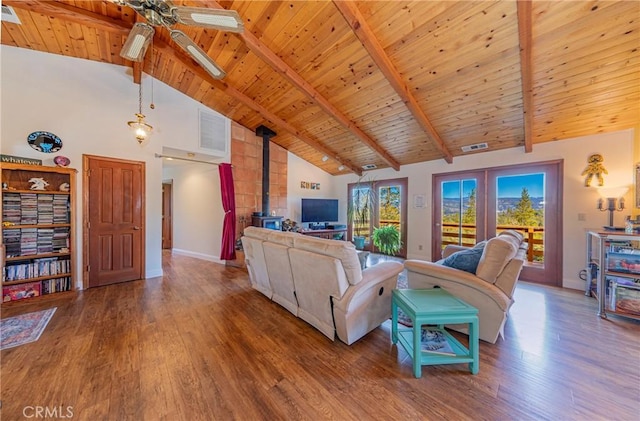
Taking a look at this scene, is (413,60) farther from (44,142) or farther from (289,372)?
(44,142)

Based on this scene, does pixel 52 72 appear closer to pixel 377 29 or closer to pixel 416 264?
pixel 377 29

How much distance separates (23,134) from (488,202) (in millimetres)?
7333

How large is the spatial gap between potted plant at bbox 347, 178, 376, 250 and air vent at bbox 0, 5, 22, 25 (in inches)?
240

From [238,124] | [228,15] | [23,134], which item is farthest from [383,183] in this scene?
[23,134]

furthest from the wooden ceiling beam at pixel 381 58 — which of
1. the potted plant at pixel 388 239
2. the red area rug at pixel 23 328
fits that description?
the red area rug at pixel 23 328

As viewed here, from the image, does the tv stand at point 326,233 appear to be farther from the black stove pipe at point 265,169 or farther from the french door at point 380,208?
the black stove pipe at point 265,169

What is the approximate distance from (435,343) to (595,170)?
3.73m

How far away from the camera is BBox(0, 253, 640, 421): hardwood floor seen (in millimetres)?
1417

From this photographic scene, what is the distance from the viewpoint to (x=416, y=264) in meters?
2.43

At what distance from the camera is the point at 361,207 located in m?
6.34

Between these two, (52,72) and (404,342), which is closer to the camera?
(404,342)

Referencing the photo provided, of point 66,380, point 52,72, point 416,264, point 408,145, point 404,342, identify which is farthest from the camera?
point 408,145

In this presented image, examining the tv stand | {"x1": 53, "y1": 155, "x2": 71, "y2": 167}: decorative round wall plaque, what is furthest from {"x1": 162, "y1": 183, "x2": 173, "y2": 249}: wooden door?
the tv stand

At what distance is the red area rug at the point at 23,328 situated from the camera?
2073 millimetres
